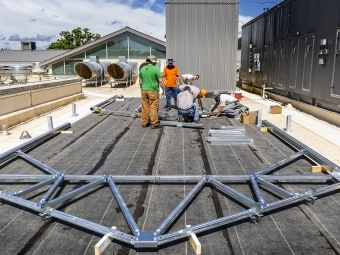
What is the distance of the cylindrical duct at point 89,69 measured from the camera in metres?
24.7

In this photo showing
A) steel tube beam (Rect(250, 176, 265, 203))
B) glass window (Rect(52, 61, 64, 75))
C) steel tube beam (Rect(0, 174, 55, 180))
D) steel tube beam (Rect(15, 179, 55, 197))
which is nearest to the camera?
steel tube beam (Rect(250, 176, 265, 203))

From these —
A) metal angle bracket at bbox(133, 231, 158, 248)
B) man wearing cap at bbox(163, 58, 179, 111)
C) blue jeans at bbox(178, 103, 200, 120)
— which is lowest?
metal angle bracket at bbox(133, 231, 158, 248)

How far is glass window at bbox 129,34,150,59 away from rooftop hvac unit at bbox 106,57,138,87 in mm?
1135

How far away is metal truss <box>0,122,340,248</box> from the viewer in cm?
339

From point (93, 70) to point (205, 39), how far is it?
1247cm

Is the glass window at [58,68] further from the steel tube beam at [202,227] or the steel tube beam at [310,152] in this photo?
the steel tube beam at [202,227]

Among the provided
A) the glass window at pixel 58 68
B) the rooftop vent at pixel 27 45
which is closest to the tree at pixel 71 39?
the rooftop vent at pixel 27 45

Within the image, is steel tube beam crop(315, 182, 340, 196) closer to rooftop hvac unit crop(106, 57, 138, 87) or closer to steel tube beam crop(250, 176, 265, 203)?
steel tube beam crop(250, 176, 265, 203)

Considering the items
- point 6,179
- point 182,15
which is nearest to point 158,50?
point 182,15

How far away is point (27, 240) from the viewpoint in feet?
11.5

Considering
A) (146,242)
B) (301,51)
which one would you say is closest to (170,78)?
(301,51)

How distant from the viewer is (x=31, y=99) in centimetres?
1175

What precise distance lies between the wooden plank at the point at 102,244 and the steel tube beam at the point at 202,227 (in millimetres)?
572

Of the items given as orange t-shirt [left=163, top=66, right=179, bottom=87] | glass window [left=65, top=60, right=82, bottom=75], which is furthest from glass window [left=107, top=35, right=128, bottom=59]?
orange t-shirt [left=163, top=66, right=179, bottom=87]
